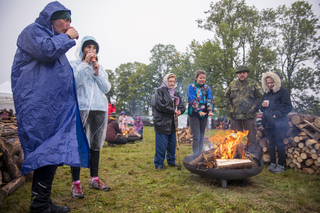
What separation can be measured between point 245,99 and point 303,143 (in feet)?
5.02

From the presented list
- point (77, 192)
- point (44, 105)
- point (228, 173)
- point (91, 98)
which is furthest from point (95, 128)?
point (228, 173)

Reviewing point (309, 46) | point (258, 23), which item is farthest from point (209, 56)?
point (309, 46)

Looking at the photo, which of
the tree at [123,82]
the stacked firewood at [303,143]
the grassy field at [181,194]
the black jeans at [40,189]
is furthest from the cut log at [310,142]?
the tree at [123,82]

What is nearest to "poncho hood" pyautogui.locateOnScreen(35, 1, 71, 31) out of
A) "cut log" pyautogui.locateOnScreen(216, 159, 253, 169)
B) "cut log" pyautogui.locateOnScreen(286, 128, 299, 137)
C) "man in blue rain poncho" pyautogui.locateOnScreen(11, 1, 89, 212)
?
"man in blue rain poncho" pyautogui.locateOnScreen(11, 1, 89, 212)

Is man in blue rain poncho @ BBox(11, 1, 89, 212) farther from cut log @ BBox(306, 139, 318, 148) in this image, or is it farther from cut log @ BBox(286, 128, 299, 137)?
cut log @ BBox(286, 128, 299, 137)

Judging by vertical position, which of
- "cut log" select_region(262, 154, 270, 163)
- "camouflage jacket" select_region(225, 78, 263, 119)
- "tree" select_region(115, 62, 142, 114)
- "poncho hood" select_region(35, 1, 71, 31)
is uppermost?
"tree" select_region(115, 62, 142, 114)

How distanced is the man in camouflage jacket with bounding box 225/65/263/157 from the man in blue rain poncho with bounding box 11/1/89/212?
3739mm

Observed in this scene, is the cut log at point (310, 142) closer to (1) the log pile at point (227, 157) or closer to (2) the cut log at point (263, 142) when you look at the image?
(2) the cut log at point (263, 142)

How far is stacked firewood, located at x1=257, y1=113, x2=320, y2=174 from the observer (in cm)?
391

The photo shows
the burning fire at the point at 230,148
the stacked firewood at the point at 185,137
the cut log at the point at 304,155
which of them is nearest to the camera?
the burning fire at the point at 230,148

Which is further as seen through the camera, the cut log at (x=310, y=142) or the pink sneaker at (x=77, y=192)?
the cut log at (x=310, y=142)

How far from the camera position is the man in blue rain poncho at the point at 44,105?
5.53 ft

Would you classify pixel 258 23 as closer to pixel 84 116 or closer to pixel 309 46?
pixel 309 46

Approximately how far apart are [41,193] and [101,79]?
155 cm
